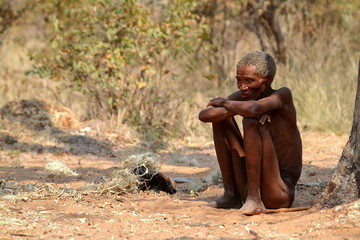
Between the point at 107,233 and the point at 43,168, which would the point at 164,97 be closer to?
the point at 43,168

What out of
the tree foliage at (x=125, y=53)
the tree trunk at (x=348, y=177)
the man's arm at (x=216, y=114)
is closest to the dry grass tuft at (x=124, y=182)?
the man's arm at (x=216, y=114)

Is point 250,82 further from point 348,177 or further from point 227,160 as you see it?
point 348,177

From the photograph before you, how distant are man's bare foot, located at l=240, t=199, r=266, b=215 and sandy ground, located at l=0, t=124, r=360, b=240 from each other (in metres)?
0.04

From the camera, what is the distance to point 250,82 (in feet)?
14.4

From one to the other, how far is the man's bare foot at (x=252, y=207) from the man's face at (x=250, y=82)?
0.72m

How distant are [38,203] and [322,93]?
18.5 ft

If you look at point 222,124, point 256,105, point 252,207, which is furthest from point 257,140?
point 252,207

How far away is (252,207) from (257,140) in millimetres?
475

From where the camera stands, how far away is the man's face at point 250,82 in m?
4.37

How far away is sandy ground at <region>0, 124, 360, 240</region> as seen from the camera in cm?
369

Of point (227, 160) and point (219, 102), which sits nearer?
point (219, 102)

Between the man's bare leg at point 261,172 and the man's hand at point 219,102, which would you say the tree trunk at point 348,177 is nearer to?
the man's bare leg at point 261,172

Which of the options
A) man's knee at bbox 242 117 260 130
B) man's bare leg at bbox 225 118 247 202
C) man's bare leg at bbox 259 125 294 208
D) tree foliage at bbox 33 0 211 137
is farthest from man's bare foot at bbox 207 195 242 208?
tree foliage at bbox 33 0 211 137

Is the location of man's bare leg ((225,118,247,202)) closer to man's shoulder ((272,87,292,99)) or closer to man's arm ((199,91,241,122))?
man's arm ((199,91,241,122))
